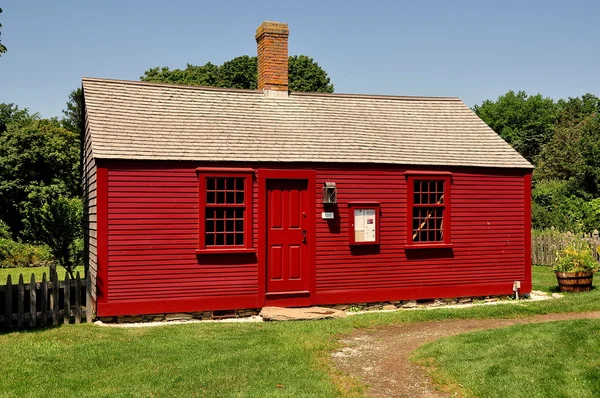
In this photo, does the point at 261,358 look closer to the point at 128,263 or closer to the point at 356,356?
the point at 356,356

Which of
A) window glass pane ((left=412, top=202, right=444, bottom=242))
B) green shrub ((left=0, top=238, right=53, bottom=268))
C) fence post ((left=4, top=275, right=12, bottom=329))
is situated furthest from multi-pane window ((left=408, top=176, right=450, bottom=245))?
green shrub ((left=0, top=238, right=53, bottom=268))

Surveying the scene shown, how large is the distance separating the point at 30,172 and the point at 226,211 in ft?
80.9

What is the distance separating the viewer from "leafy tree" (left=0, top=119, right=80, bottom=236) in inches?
1339

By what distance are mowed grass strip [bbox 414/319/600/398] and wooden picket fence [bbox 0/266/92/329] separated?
6717mm

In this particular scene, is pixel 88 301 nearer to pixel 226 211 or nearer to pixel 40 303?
pixel 40 303

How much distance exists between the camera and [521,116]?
257 feet

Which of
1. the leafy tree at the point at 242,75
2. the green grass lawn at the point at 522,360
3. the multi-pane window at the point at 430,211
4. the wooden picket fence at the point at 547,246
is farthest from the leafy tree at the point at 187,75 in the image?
the green grass lawn at the point at 522,360

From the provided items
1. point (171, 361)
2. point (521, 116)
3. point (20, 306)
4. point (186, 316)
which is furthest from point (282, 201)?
point (521, 116)

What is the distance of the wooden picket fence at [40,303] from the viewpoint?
12.0m

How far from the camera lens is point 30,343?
10789 mm

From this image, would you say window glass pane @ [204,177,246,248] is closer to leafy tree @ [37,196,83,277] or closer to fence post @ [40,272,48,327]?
fence post @ [40,272,48,327]

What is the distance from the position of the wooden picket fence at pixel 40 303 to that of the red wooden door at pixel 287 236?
3873 millimetres

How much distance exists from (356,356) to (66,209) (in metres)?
11.0

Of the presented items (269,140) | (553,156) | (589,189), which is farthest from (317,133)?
(553,156)
